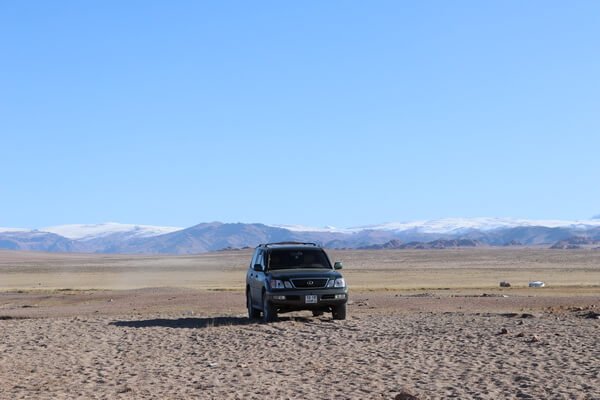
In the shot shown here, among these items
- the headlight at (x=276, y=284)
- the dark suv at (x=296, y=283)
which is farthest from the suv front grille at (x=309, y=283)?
the headlight at (x=276, y=284)

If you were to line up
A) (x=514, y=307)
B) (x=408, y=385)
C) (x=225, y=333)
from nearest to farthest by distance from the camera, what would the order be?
(x=408, y=385), (x=225, y=333), (x=514, y=307)

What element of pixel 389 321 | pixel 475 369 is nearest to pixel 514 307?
pixel 389 321

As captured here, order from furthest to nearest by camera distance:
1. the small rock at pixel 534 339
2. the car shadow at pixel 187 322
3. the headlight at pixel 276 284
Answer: the car shadow at pixel 187 322 → the headlight at pixel 276 284 → the small rock at pixel 534 339

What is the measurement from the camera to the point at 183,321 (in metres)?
23.2

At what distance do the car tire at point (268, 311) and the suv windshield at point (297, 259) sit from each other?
1155mm

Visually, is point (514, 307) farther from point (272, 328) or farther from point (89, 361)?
point (89, 361)

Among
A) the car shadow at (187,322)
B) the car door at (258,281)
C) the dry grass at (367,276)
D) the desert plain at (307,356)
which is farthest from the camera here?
the dry grass at (367,276)

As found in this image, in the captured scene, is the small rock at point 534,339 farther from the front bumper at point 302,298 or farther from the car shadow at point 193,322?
the car shadow at point 193,322

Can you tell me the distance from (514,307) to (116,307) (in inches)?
508

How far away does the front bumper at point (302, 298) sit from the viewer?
21062 millimetres

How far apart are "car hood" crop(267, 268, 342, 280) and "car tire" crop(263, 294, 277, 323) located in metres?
0.59

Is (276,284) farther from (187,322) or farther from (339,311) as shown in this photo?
(187,322)

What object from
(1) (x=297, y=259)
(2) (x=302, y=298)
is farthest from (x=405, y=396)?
(1) (x=297, y=259)

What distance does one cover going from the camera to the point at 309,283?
2133cm
